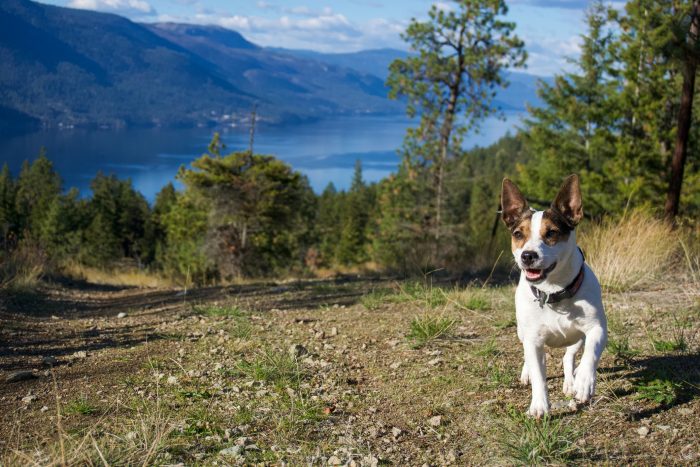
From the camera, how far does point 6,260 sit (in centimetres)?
1053

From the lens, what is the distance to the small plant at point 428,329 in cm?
519

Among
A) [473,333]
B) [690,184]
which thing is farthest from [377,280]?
[690,184]

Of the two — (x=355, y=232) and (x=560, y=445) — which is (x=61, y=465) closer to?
(x=560, y=445)

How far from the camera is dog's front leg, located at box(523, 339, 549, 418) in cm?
344

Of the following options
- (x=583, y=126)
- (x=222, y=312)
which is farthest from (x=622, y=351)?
(x=583, y=126)

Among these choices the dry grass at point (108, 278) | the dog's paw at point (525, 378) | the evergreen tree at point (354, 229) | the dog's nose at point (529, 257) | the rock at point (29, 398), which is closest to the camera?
the dog's nose at point (529, 257)

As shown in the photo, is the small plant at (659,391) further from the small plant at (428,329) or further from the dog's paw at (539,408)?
the small plant at (428,329)

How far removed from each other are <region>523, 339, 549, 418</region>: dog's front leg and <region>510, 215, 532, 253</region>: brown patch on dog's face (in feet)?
1.86

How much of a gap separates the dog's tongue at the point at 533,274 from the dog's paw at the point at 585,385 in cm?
54

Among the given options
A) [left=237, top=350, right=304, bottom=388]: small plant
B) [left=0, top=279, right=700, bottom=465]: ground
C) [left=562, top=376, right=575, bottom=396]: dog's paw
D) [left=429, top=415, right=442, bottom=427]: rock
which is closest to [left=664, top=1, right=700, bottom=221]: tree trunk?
[left=0, top=279, right=700, bottom=465]: ground

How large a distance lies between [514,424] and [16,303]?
263 inches

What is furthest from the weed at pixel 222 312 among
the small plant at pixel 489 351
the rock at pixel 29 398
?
the small plant at pixel 489 351

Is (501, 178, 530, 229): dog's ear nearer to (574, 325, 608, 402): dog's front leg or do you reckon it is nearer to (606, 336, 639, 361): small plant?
(574, 325, 608, 402): dog's front leg

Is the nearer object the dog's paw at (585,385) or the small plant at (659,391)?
the dog's paw at (585,385)
